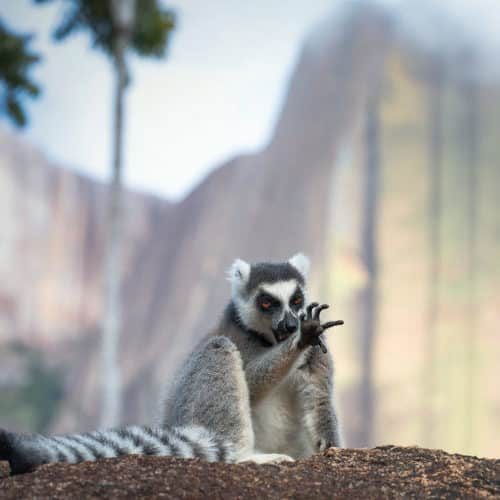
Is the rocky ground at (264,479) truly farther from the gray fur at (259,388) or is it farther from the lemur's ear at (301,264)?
the lemur's ear at (301,264)

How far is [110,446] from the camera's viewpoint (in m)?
3.97

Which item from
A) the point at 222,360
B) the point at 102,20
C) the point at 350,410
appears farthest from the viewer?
the point at 350,410

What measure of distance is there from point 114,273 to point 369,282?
9125 mm

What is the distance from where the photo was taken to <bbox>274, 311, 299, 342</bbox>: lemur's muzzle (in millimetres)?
4781

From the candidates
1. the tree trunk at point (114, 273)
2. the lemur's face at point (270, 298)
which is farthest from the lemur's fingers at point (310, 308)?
the tree trunk at point (114, 273)

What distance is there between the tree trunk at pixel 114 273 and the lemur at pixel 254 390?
40.1 ft

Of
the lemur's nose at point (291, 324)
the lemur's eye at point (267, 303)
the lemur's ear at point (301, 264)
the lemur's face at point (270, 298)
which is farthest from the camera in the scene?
the lemur's ear at point (301, 264)

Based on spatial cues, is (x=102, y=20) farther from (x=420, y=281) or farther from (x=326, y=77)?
(x=420, y=281)

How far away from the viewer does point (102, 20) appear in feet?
61.2

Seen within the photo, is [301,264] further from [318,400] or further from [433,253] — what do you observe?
[433,253]

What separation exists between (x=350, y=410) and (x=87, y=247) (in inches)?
614

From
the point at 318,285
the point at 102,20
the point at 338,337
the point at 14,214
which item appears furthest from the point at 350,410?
the point at 14,214

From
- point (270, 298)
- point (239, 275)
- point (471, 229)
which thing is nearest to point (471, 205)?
point (471, 229)

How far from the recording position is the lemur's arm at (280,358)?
4.41 metres
